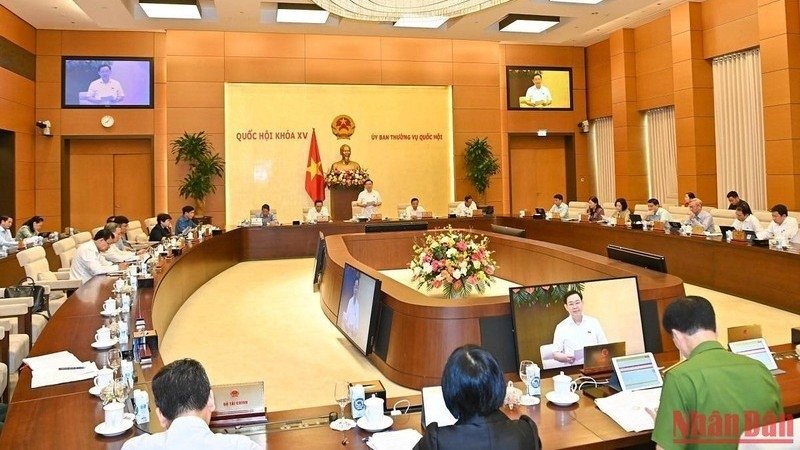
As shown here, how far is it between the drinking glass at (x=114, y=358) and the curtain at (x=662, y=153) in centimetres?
1066

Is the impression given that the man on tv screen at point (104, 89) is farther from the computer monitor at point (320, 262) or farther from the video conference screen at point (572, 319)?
the video conference screen at point (572, 319)

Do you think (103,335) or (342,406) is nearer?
(342,406)

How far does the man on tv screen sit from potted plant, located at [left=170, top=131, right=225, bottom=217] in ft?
4.67

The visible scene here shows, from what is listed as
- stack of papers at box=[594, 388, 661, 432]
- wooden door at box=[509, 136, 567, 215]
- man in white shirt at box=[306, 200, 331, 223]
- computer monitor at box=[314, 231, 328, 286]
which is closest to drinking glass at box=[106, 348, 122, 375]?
stack of papers at box=[594, 388, 661, 432]

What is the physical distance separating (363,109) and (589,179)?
224 inches

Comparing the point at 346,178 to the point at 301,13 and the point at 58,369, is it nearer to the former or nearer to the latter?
the point at 301,13

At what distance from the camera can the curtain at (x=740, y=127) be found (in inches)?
369

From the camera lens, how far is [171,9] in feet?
31.2

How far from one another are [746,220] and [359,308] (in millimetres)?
5014

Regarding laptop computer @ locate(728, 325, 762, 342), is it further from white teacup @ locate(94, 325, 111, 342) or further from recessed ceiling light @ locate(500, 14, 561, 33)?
recessed ceiling light @ locate(500, 14, 561, 33)

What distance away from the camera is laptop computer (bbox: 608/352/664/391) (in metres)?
2.31

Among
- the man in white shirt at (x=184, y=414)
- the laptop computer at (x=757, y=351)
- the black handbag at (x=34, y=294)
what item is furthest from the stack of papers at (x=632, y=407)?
the black handbag at (x=34, y=294)

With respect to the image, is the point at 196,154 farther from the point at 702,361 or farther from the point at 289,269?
the point at 702,361

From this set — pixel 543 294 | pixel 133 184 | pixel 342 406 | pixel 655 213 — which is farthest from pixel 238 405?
pixel 133 184
